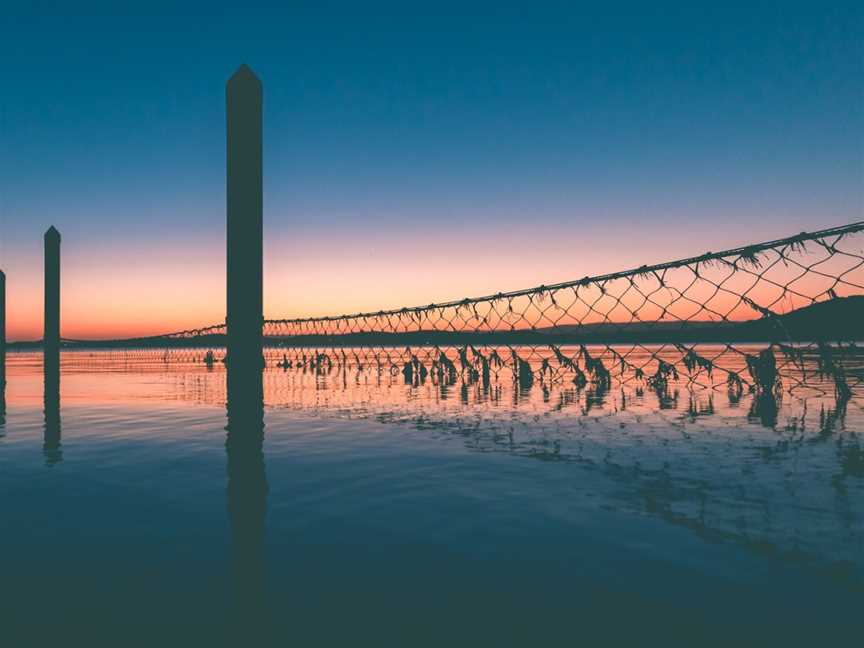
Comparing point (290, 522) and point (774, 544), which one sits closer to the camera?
point (774, 544)

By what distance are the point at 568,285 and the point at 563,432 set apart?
1069 centimetres

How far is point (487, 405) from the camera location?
14.2 metres

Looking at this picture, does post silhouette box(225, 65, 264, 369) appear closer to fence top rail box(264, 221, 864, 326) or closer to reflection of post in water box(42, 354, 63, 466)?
reflection of post in water box(42, 354, 63, 466)

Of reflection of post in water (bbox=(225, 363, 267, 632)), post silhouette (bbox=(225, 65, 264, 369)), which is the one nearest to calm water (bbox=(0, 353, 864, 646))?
reflection of post in water (bbox=(225, 363, 267, 632))

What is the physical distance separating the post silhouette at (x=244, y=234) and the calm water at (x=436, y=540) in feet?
5.65

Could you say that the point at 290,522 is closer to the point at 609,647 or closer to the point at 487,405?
the point at 609,647

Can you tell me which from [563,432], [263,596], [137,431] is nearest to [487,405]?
[563,432]

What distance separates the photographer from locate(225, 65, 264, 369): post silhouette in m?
7.75

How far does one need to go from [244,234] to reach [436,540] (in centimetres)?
555

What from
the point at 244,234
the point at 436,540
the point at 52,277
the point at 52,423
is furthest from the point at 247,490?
the point at 52,277

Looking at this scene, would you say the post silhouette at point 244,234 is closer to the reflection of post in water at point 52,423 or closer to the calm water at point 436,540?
the calm water at point 436,540

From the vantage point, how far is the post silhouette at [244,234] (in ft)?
25.4

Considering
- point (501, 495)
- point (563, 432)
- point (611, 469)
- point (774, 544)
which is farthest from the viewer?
point (563, 432)

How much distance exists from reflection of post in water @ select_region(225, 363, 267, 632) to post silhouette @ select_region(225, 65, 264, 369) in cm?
40
